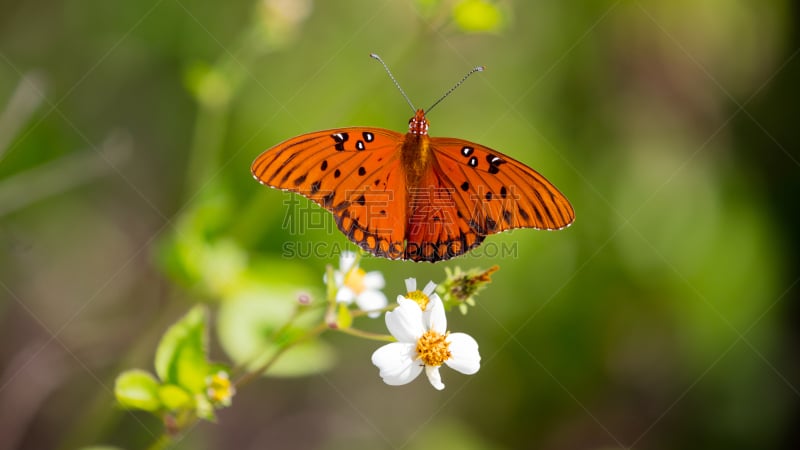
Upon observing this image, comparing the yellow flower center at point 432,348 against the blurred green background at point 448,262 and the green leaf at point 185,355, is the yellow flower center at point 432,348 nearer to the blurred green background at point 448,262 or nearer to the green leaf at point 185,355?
the green leaf at point 185,355

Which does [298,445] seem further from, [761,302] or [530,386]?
[761,302]

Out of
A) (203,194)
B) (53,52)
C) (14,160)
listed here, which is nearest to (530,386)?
(203,194)

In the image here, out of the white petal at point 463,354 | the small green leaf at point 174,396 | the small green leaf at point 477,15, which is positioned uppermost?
the small green leaf at point 477,15

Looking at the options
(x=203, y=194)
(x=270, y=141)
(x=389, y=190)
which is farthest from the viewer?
(x=270, y=141)

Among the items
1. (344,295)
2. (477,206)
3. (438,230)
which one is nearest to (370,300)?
(344,295)

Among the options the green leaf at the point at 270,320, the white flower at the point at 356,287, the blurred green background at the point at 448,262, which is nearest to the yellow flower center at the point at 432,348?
the white flower at the point at 356,287

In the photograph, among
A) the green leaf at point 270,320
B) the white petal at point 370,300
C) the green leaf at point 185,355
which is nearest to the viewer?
the green leaf at point 185,355
